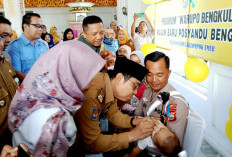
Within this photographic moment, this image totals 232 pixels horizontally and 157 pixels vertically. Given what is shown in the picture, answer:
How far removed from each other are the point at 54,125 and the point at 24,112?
0.17 meters

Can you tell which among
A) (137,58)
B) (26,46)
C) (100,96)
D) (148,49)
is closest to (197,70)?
(137,58)

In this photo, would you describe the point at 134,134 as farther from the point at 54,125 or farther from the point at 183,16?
the point at 183,16

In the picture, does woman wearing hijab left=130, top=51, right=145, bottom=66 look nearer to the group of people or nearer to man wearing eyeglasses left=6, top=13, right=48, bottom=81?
the group of people

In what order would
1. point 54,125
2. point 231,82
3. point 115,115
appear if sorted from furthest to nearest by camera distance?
1. point 231,82
2. point 115,115
3. point 54,125

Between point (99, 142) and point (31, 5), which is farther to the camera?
point (31, 5)

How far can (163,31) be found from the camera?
3.58m

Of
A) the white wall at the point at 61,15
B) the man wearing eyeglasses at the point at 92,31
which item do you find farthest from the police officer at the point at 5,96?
the white wall at the point at 61,15

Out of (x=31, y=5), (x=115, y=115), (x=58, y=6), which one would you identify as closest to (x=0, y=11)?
(x=31, y=5)

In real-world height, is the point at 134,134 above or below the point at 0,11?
below

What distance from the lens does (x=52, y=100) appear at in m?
0.95

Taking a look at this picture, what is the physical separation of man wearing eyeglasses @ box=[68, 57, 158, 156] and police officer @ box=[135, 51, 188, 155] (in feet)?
0.38

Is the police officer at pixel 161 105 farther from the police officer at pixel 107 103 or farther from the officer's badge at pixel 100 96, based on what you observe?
the officer's badge at pixel 100 96

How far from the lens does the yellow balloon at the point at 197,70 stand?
2.27 m

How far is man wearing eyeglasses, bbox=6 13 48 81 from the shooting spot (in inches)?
101
